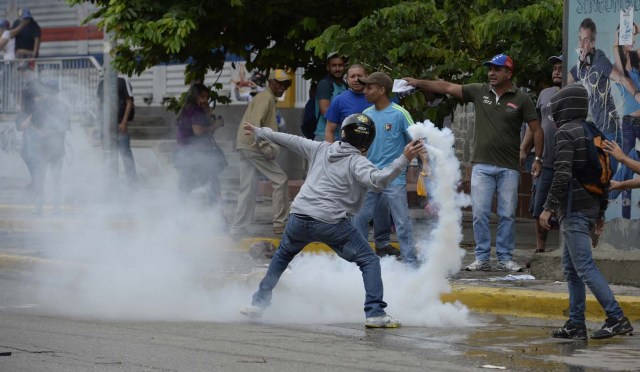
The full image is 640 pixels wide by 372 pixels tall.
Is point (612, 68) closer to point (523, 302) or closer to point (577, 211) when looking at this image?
point (523, 302)

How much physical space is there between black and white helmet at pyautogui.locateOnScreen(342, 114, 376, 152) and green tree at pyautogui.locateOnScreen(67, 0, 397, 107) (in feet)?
19.8

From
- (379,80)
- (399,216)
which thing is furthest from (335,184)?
(399,216)

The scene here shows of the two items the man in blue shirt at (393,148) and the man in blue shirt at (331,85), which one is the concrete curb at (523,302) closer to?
the man in blue shirt at (393,148)

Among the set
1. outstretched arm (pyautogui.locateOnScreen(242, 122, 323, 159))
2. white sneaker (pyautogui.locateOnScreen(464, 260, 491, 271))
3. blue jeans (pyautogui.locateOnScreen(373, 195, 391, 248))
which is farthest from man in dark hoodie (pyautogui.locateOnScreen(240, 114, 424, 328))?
blue jeans (pyautogui.locateOnScreen(373, 195, 391, 248))

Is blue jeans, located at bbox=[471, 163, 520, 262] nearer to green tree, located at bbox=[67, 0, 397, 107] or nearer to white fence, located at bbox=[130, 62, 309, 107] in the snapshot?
green tree, located at bbox=[67, 0, 397, 107]

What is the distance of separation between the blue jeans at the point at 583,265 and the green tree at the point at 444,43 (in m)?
4.19

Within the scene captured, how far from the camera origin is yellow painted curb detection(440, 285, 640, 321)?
9.38 meters

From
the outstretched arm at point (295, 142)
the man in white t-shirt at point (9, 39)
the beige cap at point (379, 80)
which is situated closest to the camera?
the outstretched arm at point (295, 142)

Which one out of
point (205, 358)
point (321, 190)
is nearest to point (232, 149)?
point (321, 190)

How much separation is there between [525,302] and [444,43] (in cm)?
441

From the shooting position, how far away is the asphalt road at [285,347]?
721cm

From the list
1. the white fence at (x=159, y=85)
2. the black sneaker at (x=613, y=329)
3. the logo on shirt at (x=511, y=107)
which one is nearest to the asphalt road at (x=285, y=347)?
the black sneaker at (x=613, y=329)

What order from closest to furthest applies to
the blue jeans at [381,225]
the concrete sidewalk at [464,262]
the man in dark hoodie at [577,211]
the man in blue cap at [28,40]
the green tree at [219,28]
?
the man in dark hoodie at [577,211] → the concrete sidewalk at [464,262] → the blue jeans at [381,225] → the green tree at [219,28] → the man in blue cap at [28,40]

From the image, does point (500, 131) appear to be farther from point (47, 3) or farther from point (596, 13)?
point (47, 3)
